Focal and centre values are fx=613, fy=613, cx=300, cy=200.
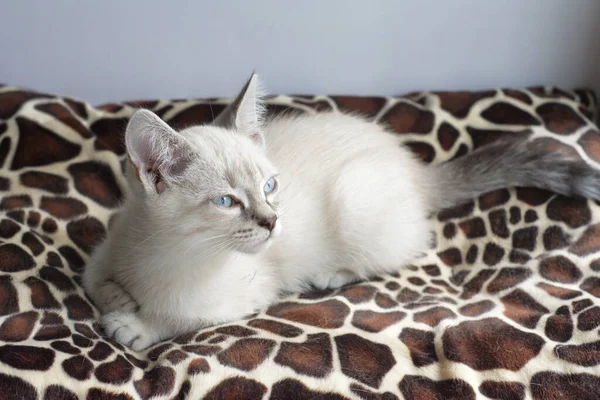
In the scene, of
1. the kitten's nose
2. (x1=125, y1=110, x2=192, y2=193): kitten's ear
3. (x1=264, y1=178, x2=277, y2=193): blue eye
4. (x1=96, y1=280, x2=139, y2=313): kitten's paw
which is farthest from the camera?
(x1=96, y1=280, x2=139, y2=313): kitten's paw

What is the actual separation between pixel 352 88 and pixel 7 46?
4.10ft

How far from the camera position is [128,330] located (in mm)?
1568

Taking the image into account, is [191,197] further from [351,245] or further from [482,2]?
[482,2]

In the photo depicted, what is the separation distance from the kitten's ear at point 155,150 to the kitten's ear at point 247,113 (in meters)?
0.23

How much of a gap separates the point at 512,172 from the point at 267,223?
1.00 metres

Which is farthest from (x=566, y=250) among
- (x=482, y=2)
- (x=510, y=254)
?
(x=482, y=2)

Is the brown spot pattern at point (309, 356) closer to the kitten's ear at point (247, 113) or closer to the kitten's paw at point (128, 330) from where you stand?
the kitten's paw at point (128, 330)

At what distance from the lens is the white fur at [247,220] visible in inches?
55.2

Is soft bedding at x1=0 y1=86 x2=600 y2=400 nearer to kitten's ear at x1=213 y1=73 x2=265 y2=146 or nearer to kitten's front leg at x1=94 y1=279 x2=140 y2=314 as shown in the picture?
kitten's front leg at x1=94 y1=279 x2=140 y2=314

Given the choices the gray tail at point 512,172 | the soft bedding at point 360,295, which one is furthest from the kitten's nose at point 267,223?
the gray tail at point 512,172

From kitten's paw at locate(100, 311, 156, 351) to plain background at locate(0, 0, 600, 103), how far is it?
984 mm

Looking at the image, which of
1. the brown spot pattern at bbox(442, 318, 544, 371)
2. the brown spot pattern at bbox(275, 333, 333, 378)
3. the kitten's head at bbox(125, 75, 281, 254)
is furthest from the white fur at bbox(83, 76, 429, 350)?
the brown spot pattern at bbox(442, 318, 544, 371)

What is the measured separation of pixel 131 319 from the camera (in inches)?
62.9

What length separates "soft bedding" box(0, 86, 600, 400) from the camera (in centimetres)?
138
